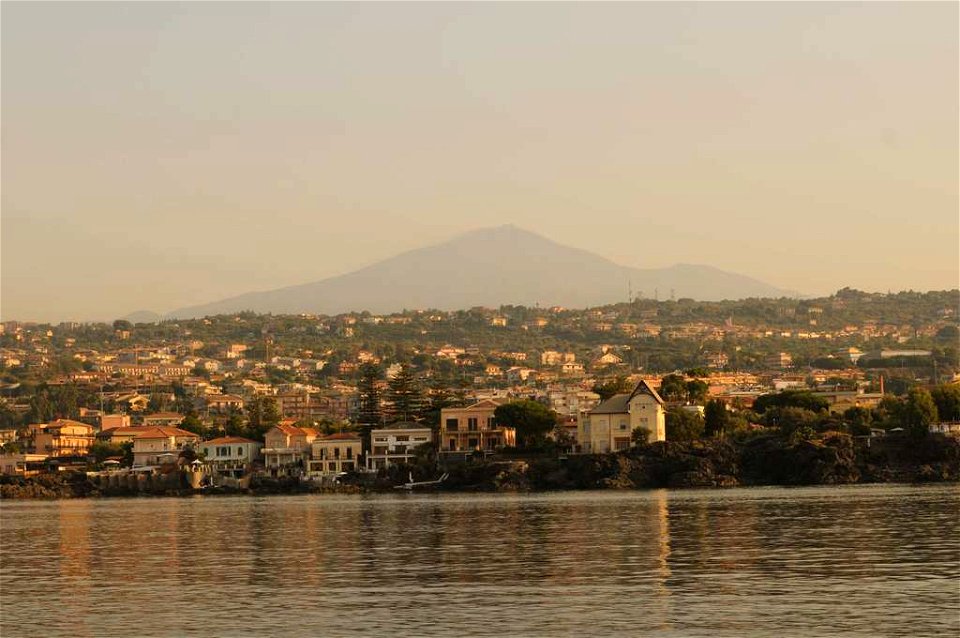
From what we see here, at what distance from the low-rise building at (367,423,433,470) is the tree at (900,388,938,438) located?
1373 inches

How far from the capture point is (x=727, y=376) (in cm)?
17788

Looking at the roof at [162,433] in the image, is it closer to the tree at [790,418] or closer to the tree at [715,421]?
the tree at [715,421]

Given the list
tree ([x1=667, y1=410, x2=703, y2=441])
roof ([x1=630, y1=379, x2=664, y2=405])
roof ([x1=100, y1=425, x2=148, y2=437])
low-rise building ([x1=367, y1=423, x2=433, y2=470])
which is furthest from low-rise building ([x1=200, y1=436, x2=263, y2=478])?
tree ([x1=667, y1=410, x2=703, y2=441])

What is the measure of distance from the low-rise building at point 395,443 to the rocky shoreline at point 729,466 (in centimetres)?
1009

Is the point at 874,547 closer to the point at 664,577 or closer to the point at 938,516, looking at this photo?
the point at 664,577

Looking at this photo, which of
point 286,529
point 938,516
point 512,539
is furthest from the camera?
point 286,529

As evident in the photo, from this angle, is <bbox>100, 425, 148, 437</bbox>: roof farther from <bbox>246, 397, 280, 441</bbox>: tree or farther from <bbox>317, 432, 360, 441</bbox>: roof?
<bbox>317, 432, 360, 441</bbox>: roof

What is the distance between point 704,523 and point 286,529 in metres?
15.8

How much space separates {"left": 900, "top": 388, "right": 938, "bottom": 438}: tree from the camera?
96812mm

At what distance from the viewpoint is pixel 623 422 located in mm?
106000

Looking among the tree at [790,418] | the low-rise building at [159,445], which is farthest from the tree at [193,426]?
the tree at [790,418]

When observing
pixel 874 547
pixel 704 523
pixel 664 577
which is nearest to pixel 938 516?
→ pixel 704 523

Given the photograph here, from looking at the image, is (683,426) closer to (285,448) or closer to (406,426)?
(406,426)

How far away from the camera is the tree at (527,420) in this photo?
361ft
